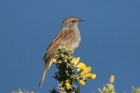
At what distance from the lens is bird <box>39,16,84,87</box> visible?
771cm

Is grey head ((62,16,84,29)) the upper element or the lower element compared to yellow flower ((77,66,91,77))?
upper

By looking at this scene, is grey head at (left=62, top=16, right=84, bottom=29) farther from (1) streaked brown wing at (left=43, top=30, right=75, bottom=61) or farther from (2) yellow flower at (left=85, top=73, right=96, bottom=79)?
(2) yellow flower at (left=85, top=73, right=96, bottom=79)

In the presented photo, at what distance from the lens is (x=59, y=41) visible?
8383 millimetres

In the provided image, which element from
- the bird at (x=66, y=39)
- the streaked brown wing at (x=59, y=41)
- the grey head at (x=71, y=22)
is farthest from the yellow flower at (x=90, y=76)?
the grey head at (x=71, y=22)

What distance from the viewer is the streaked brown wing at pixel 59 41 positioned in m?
7.79

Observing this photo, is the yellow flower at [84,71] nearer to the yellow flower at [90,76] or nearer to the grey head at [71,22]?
the yellow flower at [90,76]

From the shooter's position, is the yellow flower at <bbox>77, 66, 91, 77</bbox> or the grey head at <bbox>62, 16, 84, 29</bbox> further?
the grey head at <bbox>62, 16, 84, 29</bbox>

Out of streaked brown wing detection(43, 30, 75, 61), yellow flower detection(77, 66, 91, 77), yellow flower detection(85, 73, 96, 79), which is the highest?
streaked brown wing detection(43, 30, 75, 61)

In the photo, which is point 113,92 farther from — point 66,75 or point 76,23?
point 76,23

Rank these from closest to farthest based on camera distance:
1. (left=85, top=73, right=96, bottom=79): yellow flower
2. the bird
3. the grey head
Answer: (left=85, top=73, right=96, bottom=79): yellow flower, the bird, the grey head

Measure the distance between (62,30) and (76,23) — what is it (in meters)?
0.64

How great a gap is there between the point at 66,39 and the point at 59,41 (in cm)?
21

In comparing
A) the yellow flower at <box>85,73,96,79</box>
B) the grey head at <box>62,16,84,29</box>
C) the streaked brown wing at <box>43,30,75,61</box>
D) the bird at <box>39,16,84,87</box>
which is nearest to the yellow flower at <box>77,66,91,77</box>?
the yellow flower at <box>85,73,96,79</box>

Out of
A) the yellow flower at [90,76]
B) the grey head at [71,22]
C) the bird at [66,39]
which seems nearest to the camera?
the yellow flower at [90,76]
